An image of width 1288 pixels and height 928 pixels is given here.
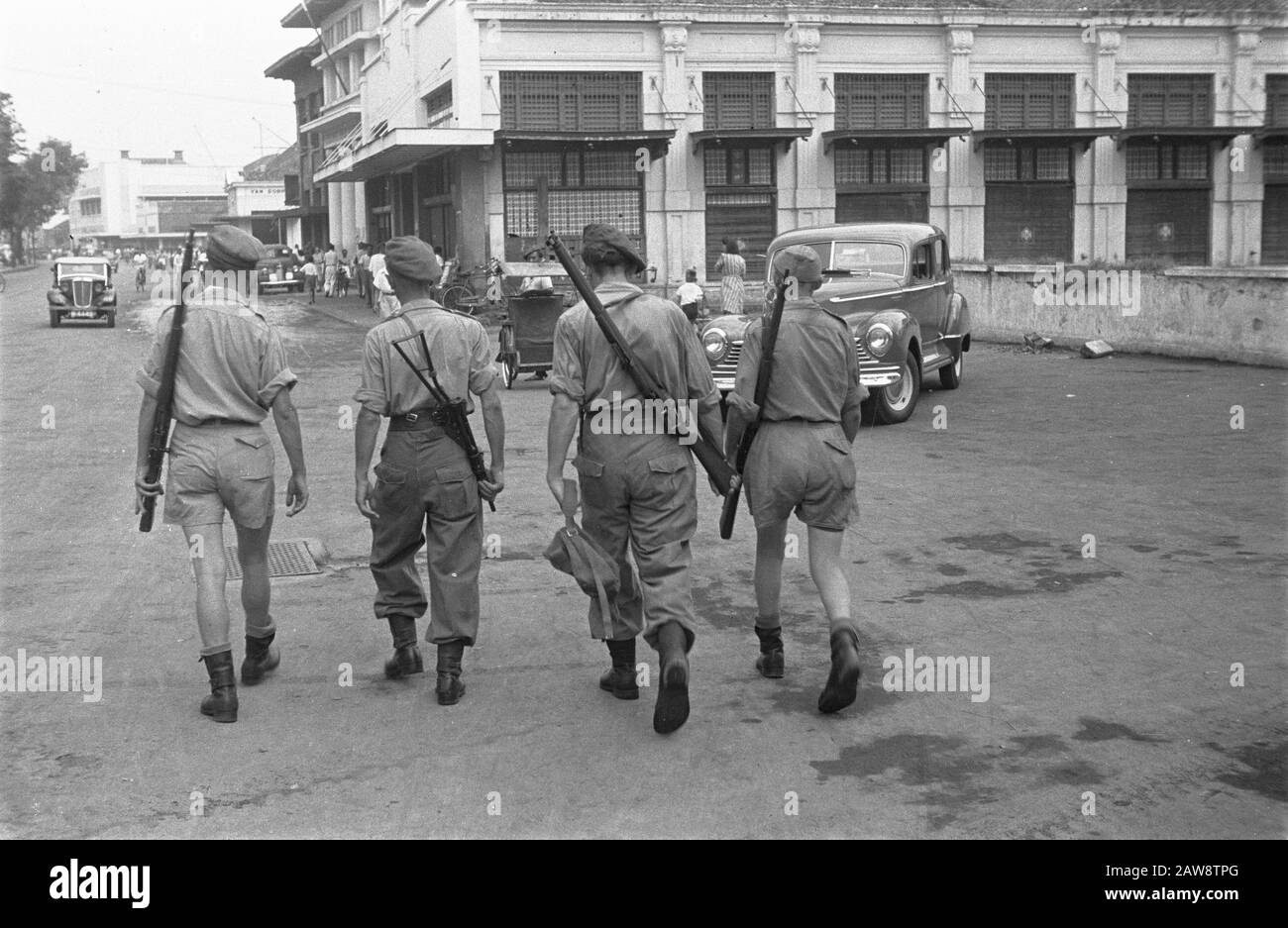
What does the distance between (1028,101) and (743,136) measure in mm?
7671

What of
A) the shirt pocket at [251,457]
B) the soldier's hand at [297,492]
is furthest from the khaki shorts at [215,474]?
the soldier's hand at [297,492]

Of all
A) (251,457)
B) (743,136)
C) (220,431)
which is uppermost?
(743,136)

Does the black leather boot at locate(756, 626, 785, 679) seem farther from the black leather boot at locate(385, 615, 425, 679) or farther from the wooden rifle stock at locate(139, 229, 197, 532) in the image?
the wooden rifle stock at locate(139, 229, 197, 532)

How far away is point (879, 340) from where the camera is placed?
14.2 m


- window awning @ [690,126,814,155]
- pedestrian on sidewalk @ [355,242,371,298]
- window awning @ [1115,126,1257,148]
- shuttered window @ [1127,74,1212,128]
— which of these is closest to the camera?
window awning @ [690,126,814,155]

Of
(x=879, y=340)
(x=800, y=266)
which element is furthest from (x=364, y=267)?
(x=800, y=266)

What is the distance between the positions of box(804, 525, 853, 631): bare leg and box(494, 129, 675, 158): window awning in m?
25.8

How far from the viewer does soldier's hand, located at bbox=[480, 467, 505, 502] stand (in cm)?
579

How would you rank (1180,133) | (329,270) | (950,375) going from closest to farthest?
(950,375) → (1180,133) → (329,270)

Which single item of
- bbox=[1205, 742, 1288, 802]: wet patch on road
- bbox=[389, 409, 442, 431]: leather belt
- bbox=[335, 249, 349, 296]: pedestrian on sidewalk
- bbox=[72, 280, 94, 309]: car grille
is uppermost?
bbox=[335, 249, 349, 296]: pedestrian on sidewalk

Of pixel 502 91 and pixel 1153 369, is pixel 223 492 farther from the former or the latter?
pixel 502 91

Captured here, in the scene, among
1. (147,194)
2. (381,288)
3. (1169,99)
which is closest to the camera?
(381,288)

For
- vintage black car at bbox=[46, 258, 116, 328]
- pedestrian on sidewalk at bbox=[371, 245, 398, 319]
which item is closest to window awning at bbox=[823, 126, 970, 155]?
pedestrian on sidewalk at bbox=[371, 245, 398, 319]

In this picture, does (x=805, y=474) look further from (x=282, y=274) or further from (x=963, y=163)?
(x=282, y=274)
